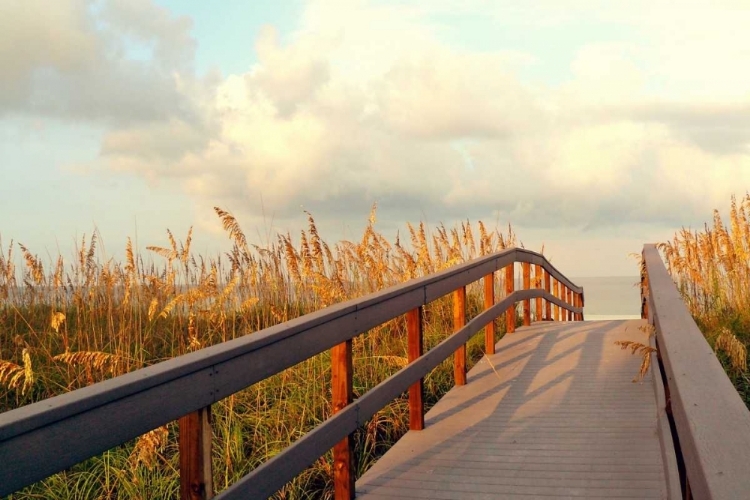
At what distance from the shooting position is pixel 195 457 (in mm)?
2779

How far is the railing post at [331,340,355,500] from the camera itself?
416cm

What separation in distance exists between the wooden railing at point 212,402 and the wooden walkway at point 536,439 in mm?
451

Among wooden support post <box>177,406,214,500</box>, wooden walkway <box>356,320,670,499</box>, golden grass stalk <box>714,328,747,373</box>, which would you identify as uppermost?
wooden support post <box>177,406,214,500</box>

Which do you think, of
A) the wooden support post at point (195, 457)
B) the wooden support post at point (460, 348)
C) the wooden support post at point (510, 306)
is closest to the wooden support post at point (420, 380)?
the wooden support post at point (460, 348)

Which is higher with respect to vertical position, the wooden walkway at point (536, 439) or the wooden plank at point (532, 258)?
the wooden plank at point (532, 258)

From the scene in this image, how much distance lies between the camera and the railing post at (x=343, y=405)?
4156mm

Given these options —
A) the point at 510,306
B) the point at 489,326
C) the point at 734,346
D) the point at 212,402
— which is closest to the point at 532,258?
the point at 510,306

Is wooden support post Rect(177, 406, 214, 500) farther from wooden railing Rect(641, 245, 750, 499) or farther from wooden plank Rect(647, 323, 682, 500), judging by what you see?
wooden plank Rect(647, 323, 682, 500)

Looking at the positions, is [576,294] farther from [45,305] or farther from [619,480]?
[619,480]

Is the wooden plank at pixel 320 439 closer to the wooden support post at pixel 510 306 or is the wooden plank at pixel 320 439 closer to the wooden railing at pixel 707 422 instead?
the wooden railing at pixel 707 422

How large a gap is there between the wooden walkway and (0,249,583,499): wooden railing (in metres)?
0.45

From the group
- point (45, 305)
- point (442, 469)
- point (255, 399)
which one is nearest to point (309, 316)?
point (442, 469)

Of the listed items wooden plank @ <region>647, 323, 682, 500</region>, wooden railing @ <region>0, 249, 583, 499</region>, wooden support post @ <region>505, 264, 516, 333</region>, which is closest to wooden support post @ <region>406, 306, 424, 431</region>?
wooden railing @ <region>0, 249, 583, 499</region>

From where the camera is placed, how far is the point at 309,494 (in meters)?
5.09
